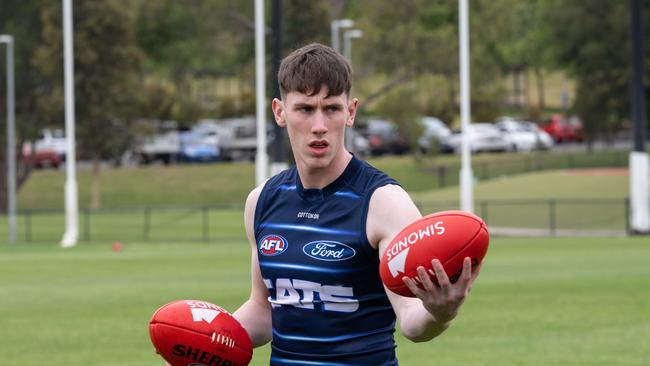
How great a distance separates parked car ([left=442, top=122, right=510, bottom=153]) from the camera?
248 ft

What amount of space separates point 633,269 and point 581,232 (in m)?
16.3

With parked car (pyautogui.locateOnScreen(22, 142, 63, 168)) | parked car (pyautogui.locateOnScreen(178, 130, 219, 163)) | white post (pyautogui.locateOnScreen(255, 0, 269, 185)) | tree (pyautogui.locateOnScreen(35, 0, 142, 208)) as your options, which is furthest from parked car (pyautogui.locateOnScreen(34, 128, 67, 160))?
white post (pyautogui.locateOnScreen(255, 0, 269, 185))

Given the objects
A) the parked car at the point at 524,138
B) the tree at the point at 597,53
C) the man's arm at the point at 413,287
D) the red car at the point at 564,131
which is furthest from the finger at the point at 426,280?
the red car at the point at 564,131

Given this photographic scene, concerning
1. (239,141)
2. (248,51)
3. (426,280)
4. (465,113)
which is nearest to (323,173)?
(426,280)

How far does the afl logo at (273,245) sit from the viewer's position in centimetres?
559

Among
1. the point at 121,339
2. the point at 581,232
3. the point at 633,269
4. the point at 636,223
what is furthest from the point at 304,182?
the point at 581,232

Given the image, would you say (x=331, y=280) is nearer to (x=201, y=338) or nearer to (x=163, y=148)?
(x=201, y=338)

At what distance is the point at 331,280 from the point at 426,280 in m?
0.61

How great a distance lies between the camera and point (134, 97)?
58.8m

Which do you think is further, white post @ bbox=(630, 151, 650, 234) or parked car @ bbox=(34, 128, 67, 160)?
parked car @ bbox=(34, 128, 67, 160)

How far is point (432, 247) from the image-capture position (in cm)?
507

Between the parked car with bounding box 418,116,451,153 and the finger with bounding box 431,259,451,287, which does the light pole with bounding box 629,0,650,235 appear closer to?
the parked car with bounding box 418,116,451,153

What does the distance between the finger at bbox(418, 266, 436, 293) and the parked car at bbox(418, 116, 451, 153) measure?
202 feet

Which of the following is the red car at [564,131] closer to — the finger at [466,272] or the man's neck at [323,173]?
the man's neck at [323,173]
